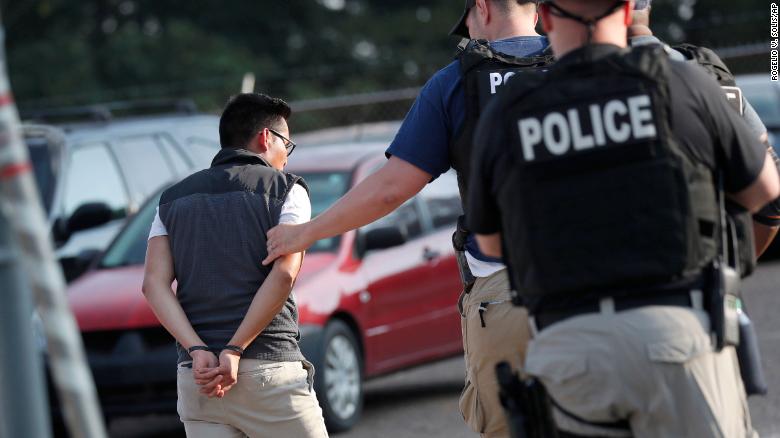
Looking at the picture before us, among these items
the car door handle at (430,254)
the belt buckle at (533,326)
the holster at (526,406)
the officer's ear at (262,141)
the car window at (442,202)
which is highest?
the officer's ear at (262,141)

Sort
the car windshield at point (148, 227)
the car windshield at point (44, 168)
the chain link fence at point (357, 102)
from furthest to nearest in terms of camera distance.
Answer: the chain link fence at point (357, 102), the car windshield at point (44, 168), the car windshield at point (148, 227)

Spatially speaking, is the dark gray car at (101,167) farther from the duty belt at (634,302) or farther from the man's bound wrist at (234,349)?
the duty belt at (634,302)

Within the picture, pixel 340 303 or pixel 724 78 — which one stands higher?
pixel 724 78

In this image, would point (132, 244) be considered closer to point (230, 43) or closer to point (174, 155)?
point (174, 155)

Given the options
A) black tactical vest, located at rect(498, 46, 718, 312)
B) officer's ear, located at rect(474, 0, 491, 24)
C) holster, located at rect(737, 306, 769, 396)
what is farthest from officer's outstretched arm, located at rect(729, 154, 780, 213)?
officer's ear, located at rect(474, 0, 491, 24)

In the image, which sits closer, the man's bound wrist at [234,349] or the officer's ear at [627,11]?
the officer's ear at [627,11]

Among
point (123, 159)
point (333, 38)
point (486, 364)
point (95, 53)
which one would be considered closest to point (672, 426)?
point (486, 364)

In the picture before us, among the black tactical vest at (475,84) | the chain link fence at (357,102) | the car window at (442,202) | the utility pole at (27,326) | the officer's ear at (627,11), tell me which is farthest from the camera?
the chain link fence at (357,102)

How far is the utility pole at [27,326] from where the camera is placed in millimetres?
2465

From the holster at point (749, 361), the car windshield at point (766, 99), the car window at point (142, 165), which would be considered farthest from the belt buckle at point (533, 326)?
the car windshield at point (766, 99)

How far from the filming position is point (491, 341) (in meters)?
4.46

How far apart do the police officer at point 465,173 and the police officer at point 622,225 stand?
0.96 meters

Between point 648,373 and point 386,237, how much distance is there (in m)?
5.09

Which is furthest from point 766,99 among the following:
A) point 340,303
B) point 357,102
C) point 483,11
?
point 483,11
